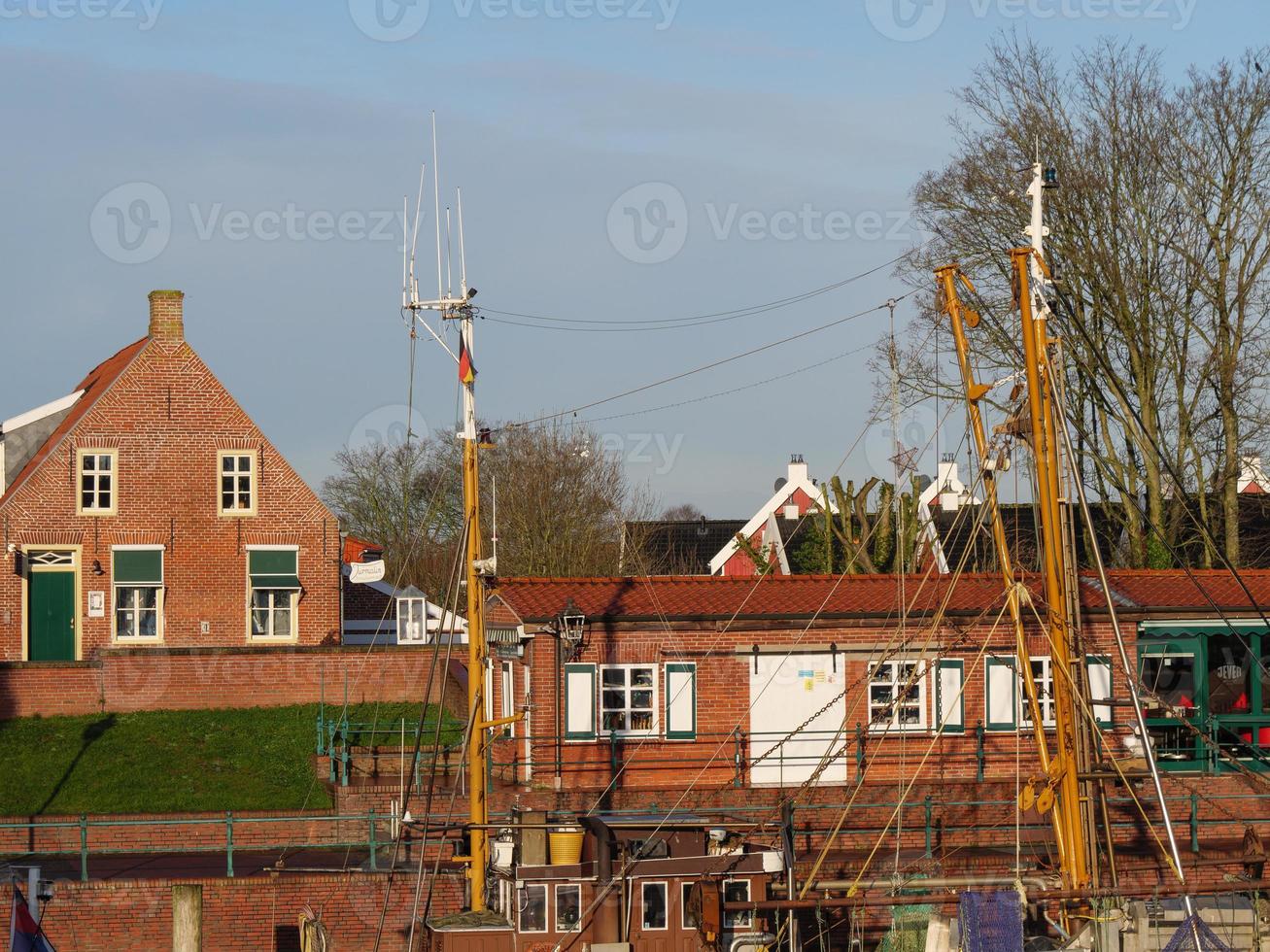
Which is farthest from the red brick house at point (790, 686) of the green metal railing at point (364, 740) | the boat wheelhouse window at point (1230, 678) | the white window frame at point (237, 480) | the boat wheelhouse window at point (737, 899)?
the white window frame at point (237, 480)

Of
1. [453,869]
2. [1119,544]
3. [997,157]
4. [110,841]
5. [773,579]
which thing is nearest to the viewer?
[453,869]

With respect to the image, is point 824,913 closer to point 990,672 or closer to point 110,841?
point 990,672

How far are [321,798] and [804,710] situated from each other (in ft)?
29.0

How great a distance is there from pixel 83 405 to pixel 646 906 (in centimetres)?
2752

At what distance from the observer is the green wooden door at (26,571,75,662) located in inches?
1617

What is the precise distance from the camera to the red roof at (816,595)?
1190 inches

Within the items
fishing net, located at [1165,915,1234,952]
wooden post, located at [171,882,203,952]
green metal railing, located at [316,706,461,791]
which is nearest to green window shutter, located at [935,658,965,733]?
green metal railing, located at [316,706,461,791]

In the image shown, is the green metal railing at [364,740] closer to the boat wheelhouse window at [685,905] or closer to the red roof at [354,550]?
the boat wheelhouse window at [685,905]

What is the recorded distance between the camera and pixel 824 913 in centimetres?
2391

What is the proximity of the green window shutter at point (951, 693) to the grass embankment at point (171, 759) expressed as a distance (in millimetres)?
9676

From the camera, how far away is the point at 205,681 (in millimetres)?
37688

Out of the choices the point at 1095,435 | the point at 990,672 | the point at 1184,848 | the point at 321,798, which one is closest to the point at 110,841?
the point at 321,798

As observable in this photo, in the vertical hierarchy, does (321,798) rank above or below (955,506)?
below

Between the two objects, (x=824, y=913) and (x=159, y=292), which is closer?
(x=824, y=913)
